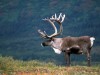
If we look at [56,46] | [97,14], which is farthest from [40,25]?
[56,46]

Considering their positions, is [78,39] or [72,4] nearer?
[78,39]

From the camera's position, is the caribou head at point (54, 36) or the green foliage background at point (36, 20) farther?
the green foliage background at point (36, 20)

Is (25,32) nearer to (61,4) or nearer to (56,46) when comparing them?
(61,4)

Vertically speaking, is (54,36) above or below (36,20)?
below

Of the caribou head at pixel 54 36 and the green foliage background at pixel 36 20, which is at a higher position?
the green foliage background at pixel 36 20

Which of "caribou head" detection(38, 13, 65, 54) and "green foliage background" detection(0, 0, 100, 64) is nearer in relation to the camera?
"caribou head" detection(38, 13, 65, 54)

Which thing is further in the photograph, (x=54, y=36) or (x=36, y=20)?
(x=36, y=20)

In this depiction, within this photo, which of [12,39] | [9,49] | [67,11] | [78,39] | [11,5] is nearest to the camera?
[78,39]

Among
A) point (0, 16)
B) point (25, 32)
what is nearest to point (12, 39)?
point (25, 32)

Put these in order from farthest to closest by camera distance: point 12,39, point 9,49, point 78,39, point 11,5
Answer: point 11,5
point 12,39
point 9,49
point 78,39

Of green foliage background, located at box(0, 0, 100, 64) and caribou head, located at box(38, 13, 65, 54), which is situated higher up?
green foliage background, located at box(0, 0, 100, 64)

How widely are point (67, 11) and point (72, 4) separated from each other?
4.45 feet

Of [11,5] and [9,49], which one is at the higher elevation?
[11,5]

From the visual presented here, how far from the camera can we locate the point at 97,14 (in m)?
59.2
